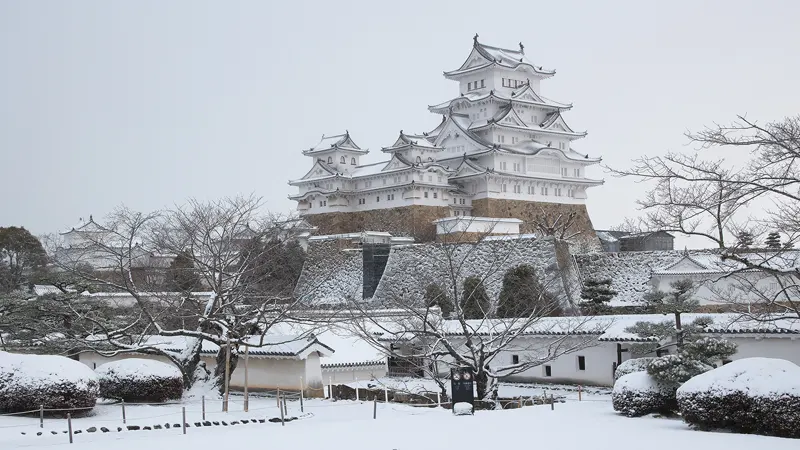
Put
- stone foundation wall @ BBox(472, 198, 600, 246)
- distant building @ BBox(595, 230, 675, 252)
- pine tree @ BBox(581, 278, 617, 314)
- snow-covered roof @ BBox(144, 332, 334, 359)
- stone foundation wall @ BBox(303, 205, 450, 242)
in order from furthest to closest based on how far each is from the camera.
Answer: stone foundation wall @ BBox(472, 198, 600, 246) < stone foundation wall @ BBox(303, 205, 450, 242) < distant building @ BBox(595, 230, 675, 252) < pine tree @ BBox(581, 278, 617, 314) < snow-covered roof @ BBox(144, 332, 334, 359)

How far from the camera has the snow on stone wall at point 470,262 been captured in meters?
36.2

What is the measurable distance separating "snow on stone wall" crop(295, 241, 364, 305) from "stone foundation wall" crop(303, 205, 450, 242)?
7.19 m

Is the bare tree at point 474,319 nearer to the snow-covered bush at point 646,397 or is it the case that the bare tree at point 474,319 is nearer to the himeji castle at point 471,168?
the snow-covered bush at point 646,397

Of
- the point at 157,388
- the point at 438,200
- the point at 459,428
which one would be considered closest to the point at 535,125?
the point at 438,200

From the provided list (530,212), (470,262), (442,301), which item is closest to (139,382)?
(442,301)

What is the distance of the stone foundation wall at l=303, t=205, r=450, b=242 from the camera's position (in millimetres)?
52406

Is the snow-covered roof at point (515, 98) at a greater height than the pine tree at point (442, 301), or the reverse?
the snow-covered roof at point (515, 98)

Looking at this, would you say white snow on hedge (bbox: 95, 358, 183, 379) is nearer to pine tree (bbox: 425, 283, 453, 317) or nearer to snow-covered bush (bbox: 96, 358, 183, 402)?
snow-covered bush (bbox: 96, 358, 183, 402)

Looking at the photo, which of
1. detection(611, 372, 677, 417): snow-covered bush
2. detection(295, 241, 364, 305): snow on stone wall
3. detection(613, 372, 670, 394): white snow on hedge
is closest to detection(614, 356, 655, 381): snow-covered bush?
detection(613, 372, 670, 394): white snow on hedge

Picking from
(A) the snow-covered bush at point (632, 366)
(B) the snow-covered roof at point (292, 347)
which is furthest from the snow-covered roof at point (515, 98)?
(A) the snow-covered bush at point (632, 366)

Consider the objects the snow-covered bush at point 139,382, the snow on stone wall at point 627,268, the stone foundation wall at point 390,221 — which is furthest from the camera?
the stone foundation wall at point 390,221

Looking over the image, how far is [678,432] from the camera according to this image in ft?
42.5

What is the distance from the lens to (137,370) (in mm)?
19250

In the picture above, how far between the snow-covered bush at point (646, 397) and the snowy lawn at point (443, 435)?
30cm
